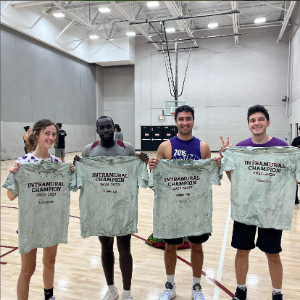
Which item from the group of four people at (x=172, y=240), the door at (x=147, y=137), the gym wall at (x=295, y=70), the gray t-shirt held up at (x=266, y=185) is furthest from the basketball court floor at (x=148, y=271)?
the door at (x=147, y=137)

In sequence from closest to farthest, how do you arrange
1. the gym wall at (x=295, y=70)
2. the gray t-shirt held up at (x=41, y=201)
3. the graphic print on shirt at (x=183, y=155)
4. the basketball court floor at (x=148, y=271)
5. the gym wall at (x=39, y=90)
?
the gray t-shirt held up at (x=41, y=201), the graphic print on shirt at (x=183, y=155), the basketball court floor at (x=148, y=271), the gym wall at (x=39, y=90), the gym wall at (x=295, y=70)

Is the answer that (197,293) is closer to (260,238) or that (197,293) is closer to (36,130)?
(260,238)

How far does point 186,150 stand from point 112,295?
1.54 metres

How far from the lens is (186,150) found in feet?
8.15

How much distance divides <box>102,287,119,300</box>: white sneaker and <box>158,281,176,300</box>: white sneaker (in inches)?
16.5

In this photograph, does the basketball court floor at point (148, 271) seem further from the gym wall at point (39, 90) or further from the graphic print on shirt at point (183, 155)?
the gym wall at point (39, 90)

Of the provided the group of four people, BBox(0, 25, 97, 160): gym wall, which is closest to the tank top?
the group of four people

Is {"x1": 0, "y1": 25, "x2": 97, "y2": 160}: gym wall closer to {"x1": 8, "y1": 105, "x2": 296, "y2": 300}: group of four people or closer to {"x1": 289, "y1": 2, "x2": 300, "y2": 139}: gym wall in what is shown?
{"x1": 8, "y1": 105, "x2": 296, "y2": 300}: group of four people

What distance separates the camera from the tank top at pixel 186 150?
8.13ft

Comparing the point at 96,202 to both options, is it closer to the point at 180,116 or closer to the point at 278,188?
the point at 180,116

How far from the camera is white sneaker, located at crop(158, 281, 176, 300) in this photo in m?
→ 2.50

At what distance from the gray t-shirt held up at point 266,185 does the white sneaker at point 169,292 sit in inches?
37.6

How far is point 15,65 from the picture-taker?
13.1 m

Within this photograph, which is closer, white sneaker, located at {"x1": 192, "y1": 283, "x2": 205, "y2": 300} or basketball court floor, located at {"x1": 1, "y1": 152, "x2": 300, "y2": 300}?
white sneaker, located at {"x1": 192, "y1": 283, "x2": 205, "y2": 300}
